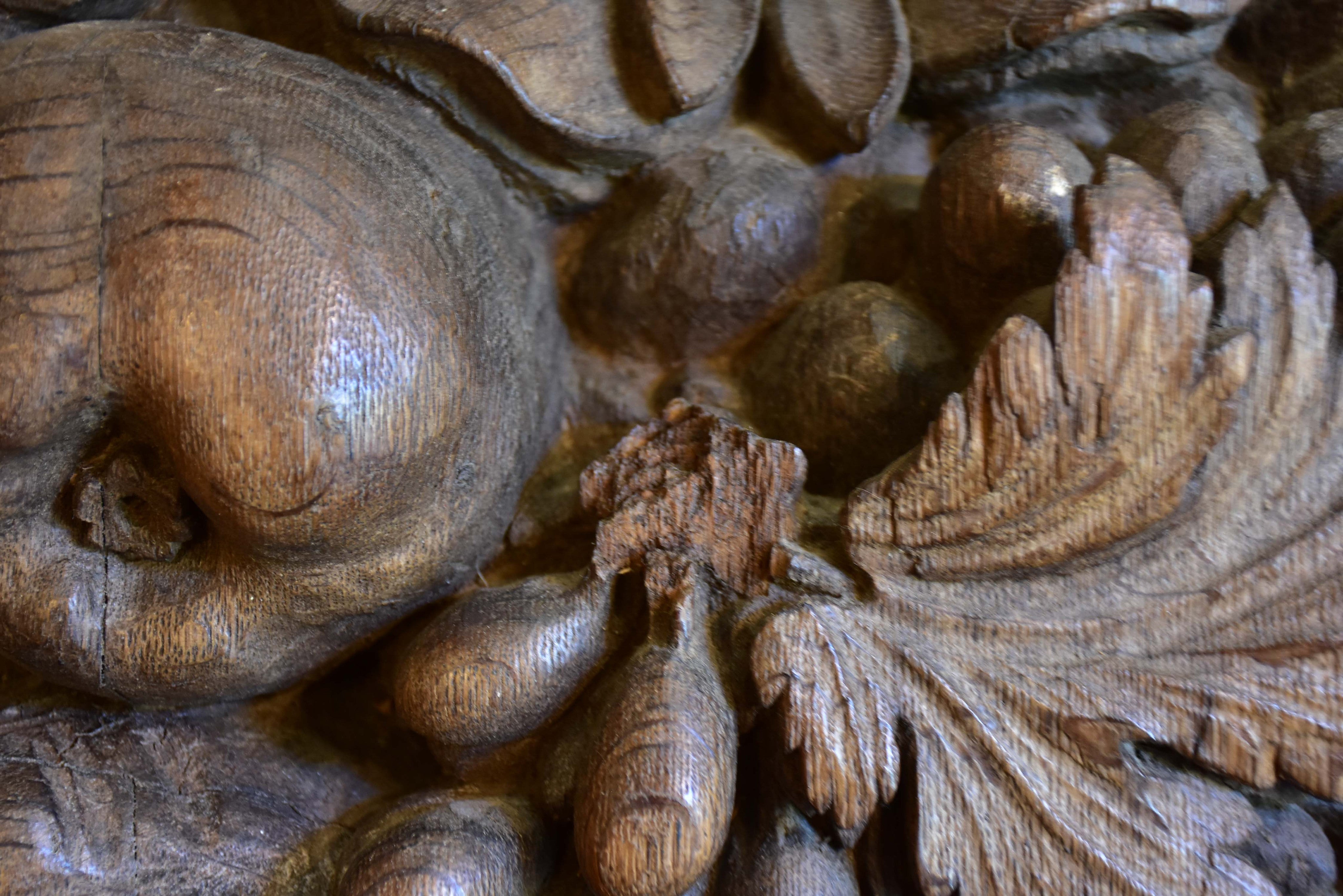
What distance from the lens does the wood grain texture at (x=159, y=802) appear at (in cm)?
84

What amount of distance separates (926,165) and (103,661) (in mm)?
1069

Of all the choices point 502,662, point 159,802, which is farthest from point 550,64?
point 159,802

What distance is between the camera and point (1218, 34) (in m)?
1.11

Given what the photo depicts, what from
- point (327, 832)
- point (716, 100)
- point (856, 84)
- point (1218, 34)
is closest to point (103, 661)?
point (327, 832)

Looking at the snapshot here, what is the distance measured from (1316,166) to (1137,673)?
52cm

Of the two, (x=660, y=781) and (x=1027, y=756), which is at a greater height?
(x=660, y=781)

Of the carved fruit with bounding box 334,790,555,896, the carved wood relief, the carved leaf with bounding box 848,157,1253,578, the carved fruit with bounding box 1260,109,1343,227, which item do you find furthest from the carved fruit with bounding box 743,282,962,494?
the carved fruit with bounding box 334,790,555,896

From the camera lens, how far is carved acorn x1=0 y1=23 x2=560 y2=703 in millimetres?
775

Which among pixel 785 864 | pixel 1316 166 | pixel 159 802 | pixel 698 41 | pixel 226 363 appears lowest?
pixel 785 864

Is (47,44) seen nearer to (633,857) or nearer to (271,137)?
(271,137)

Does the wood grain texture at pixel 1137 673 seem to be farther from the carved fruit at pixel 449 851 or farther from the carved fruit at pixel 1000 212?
the carved fruit at pixel 449 851

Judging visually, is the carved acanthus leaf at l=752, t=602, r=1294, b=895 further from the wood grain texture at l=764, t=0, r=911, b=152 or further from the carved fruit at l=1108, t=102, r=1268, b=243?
the wood grain texture at l=764, t=0, r=911, b=152

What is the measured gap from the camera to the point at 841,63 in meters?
1.07

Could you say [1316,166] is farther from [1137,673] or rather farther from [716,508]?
[716,508]
